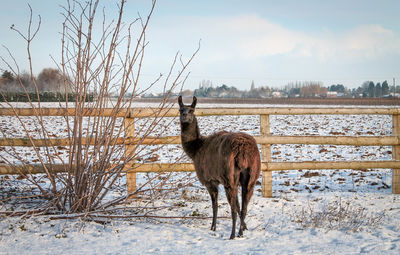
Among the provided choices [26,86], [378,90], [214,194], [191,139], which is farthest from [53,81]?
[378,90]

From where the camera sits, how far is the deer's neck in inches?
179

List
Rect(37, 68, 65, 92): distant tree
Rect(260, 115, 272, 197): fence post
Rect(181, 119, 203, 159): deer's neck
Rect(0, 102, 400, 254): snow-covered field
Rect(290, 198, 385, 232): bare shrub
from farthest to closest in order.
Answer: Rect(260, 115, 272, 197): fence post < Rect(181, 119, 203, 159): deer's neck < Rect(37, 68, 65, 92): distant tree < Rect(290, 198, 385, 232): bare shrub < Rect(0, 102, 400, 254): snow-covered field

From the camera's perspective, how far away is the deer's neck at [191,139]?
4.56m

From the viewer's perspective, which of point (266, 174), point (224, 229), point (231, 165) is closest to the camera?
point (231, 165)

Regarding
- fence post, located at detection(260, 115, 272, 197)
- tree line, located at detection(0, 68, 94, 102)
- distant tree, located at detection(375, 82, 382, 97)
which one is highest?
distant tree, located at detection(375, 82, 382, 97)

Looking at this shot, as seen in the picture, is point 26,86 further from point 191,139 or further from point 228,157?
point 228,157

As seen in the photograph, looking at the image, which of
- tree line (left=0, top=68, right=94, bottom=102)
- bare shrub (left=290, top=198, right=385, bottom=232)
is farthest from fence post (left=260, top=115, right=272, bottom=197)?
tree line (left=0, top=68, right=94, bottom=102)

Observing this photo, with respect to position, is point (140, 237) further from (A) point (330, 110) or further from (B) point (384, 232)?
(A) point (330, 110)

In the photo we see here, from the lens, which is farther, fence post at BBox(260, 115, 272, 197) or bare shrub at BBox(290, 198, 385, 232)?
fence post at BBox(260, 115, 272, 197)

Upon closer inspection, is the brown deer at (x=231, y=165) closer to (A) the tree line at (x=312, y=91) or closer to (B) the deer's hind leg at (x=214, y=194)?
(B) the deer's hind leg at (x=214, y=194)

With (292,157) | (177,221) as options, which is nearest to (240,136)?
(177,221)

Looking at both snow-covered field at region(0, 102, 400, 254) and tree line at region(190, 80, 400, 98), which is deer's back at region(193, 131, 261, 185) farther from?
tree line at region(190, 80, 400, 98)

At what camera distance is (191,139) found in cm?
457

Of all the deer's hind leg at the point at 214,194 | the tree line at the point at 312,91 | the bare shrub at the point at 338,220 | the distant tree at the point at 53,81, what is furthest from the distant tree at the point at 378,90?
the deer's hind leg at the point at 214,194
